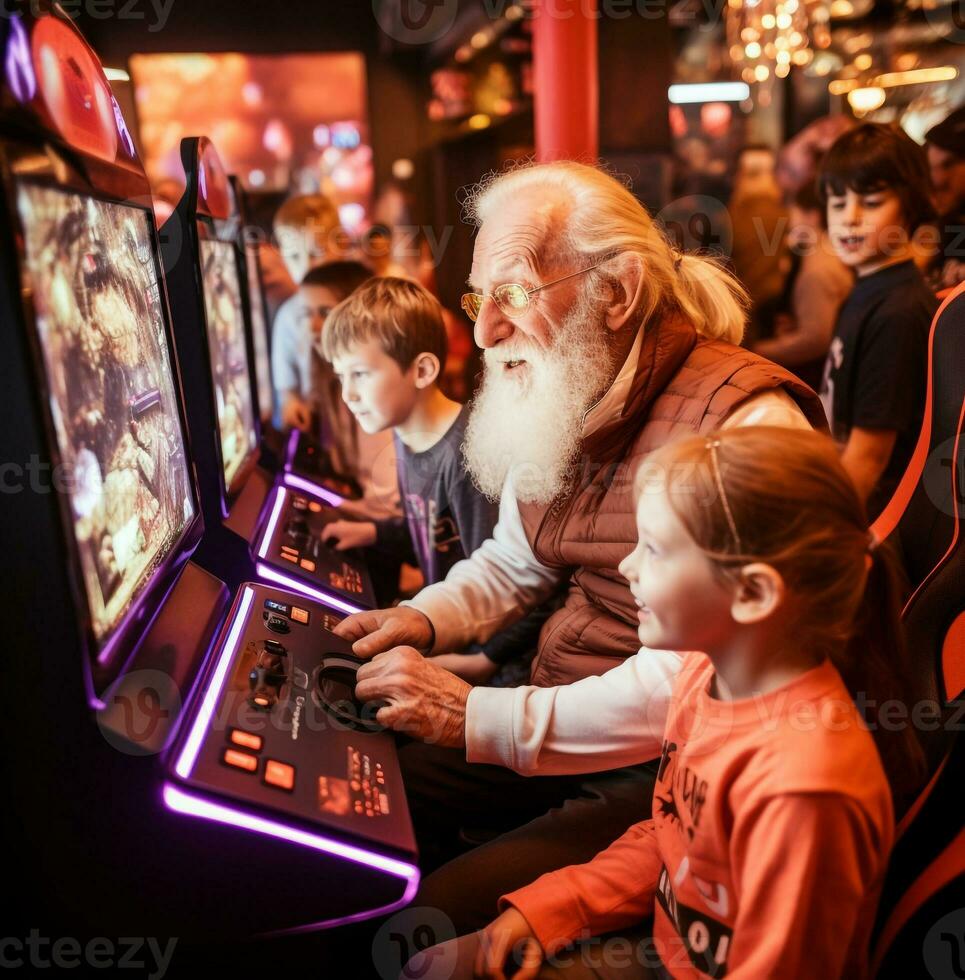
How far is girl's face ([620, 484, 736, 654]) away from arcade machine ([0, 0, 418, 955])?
0.36 meters

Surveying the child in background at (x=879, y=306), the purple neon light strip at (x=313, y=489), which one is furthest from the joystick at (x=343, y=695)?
the child in background at (x=879, y=306)

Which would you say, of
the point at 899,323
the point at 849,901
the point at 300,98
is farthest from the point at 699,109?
the point at 849,901

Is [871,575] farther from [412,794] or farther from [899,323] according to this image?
[899,323]

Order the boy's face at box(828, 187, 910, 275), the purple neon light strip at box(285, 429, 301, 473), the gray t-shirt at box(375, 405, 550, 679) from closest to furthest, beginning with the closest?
the gray t-shirt at box(375, 405, 550, 679) < the purple neon light strip at box(285, 429, 301, 473) < the boy's face at box(828, 187, 910, 275)

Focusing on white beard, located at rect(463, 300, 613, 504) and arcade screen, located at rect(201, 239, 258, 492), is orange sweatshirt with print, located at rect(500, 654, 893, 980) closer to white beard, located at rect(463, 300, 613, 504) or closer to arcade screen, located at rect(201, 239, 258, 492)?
white beard, located at rect(463, 300, 613, 504)

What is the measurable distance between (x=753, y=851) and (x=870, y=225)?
1.99m

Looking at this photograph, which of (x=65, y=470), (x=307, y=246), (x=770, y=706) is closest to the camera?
(x=65, y=470)

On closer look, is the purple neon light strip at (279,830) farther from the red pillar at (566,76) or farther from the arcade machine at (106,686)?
the red pillar at (566,76)

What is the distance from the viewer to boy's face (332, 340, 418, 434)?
186cm

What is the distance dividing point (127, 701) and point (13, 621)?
0.46 feet

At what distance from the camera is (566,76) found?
308 cm

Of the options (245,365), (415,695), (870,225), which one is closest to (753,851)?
(415,695)

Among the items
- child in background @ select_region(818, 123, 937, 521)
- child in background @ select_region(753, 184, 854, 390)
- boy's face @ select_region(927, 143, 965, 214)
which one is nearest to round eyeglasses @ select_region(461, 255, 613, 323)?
child in background @ select_region(818, 123, 937, 521)

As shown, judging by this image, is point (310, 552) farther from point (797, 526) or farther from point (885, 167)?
point (885, 167)
